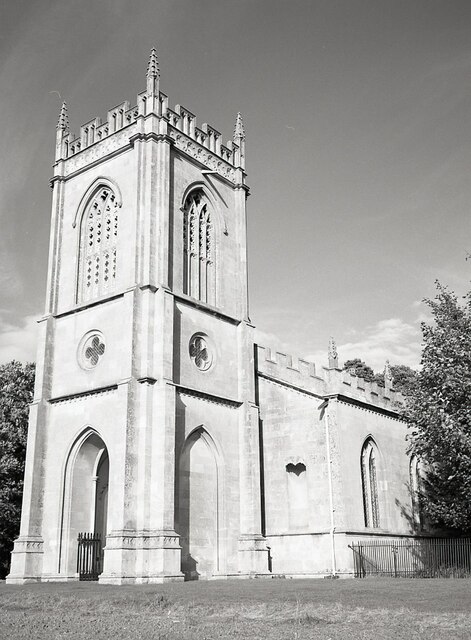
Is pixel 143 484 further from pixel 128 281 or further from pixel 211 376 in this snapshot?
pixel 128 281

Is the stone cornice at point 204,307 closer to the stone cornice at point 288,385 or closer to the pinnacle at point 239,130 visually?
the stone cornice at point 288,385

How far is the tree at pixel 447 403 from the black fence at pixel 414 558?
9.90 feet

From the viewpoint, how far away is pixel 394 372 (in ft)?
195

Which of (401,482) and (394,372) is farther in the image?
(394,372)

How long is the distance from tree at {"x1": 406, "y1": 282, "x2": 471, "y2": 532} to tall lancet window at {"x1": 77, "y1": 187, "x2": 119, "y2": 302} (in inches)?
586

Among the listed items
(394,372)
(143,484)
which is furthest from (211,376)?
(394,372)

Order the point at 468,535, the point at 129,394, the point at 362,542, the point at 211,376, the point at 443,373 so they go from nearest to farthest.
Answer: the point at 443,373, the point at 129,394, the point at 362,542, the point at 211,376, the point at 468,535

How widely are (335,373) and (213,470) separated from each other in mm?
7196

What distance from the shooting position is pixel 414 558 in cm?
3394

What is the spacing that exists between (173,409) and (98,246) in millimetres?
10404

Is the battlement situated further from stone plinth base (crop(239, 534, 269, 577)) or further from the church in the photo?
stone plinth base (crop(239, 534, 269, 577))

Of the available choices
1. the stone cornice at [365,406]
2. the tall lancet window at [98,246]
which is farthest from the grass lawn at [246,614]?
the tall lancet window at [98,246]

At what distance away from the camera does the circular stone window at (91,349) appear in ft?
106

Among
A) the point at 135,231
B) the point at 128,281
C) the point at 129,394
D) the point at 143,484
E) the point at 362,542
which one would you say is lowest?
the point at 362,542
